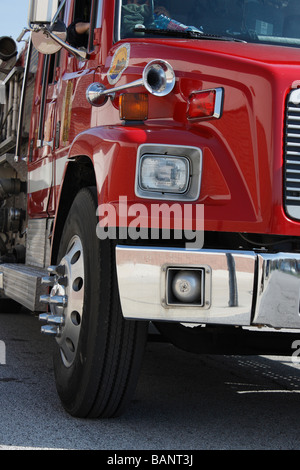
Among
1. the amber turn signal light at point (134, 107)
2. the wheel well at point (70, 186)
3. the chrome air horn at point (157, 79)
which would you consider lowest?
the wheel well at point (70, 186)

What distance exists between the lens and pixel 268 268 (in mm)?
3352

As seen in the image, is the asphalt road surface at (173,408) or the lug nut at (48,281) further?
the lug nut at (48,281)

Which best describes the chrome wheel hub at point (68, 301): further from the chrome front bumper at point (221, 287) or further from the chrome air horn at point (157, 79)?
the chrome air horn at point (157, 79)

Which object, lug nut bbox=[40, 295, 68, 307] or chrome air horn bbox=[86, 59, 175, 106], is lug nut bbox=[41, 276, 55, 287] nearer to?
lug nut bbox=[40, 295, 68, 307]

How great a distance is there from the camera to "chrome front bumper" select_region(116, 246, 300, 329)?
336 cm

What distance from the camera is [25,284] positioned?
5121mm

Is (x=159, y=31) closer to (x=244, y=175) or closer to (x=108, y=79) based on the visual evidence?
(x=108, y=79)

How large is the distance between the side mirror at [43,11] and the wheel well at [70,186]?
0.71 meters

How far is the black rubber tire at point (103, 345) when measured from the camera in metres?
3.71

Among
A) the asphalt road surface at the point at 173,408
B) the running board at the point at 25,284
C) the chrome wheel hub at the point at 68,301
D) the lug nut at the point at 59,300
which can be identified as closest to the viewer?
the asphalt road surface at the point at 173,408

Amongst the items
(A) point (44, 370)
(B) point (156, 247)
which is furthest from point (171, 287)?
(A) point (44, 370)

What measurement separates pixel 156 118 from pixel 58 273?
101cm

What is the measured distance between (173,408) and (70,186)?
52.4 inches

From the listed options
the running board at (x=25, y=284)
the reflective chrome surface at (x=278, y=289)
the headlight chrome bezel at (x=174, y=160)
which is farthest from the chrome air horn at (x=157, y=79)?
the running board at (x=25, y=284)
